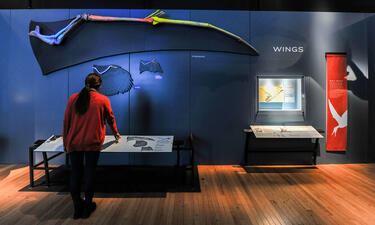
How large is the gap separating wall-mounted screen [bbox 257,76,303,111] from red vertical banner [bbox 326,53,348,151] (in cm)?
52

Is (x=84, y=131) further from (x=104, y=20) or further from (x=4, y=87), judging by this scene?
(x=4, y=87)

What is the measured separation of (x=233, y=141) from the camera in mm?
3570

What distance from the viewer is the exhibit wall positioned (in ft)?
11.5

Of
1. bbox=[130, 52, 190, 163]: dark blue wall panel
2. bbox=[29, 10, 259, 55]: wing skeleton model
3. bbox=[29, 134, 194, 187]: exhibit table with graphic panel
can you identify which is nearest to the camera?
bbox=[29, 134, 194, 187]: exhibit table with graphic panel

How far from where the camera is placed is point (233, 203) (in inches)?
92.2

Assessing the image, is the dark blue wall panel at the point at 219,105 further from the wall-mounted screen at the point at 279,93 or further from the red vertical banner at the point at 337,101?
the red vertical banner at the point at 337,101

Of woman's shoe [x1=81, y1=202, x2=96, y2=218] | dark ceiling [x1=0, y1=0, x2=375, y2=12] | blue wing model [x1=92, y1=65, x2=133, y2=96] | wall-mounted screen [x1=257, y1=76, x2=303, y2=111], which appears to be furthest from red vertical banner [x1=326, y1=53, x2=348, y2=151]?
woman's shoe [x1=81, y1=202, x2=96, y2=218]

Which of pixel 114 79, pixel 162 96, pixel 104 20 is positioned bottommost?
pixel 162 96

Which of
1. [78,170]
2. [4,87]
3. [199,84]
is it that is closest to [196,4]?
[199,84]

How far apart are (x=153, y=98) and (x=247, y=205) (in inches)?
84.2

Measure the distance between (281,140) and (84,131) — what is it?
3128 mm

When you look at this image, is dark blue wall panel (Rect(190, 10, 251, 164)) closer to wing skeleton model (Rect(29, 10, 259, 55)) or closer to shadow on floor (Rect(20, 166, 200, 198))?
wing skeleton model (Rect(29, 10, 259, 55))

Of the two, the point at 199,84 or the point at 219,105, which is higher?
the point at 199,84

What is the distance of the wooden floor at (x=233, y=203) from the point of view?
2027 mm
